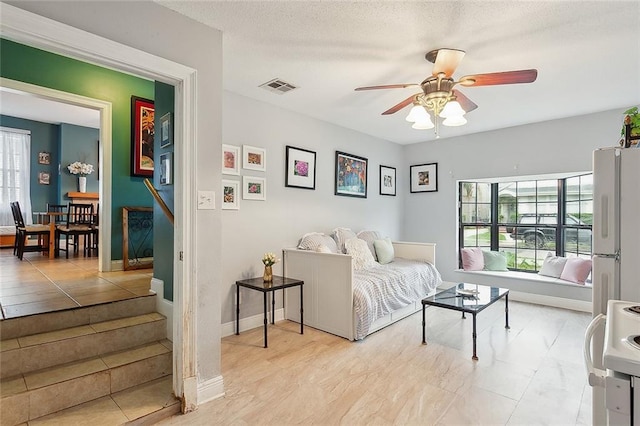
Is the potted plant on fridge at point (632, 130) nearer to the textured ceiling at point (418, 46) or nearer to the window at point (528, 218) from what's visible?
the textured ceiling at point (418, 46)

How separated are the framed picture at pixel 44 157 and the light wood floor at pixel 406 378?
6148 millimetres

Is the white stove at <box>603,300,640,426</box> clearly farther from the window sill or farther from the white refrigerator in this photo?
the window sill

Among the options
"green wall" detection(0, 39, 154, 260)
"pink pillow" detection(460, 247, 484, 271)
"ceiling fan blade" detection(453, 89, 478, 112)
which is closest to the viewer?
"ceiling fan blade" detection(453, 89, 478, 112)

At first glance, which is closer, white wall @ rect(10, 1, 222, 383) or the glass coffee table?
white wall @ rect(10, 1, 222, 383)

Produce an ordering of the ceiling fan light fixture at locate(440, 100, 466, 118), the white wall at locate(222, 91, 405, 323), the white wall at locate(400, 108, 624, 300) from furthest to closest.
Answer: the white wall at locate(400, 108, 624, 300) → the white wall at locate(222, 91, 405, 323) → the ceiling fan light fixture at locate(440, 100, 466, 118)

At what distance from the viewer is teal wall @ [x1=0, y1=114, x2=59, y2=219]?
20.9 ft

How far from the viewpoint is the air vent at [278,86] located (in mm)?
3129

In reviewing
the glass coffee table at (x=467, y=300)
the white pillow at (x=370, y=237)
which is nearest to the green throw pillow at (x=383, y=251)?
the white pillow at (x=370, y=237)

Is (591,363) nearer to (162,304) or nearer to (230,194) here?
(162,304)

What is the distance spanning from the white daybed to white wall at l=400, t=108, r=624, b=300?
4.84ft

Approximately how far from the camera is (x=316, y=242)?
12.5 feet

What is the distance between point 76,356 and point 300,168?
2789mm

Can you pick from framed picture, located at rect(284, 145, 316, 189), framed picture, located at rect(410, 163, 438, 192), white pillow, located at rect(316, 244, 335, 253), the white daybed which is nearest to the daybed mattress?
the white daybed

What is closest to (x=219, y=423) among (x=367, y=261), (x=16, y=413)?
(x=16, y=413)
